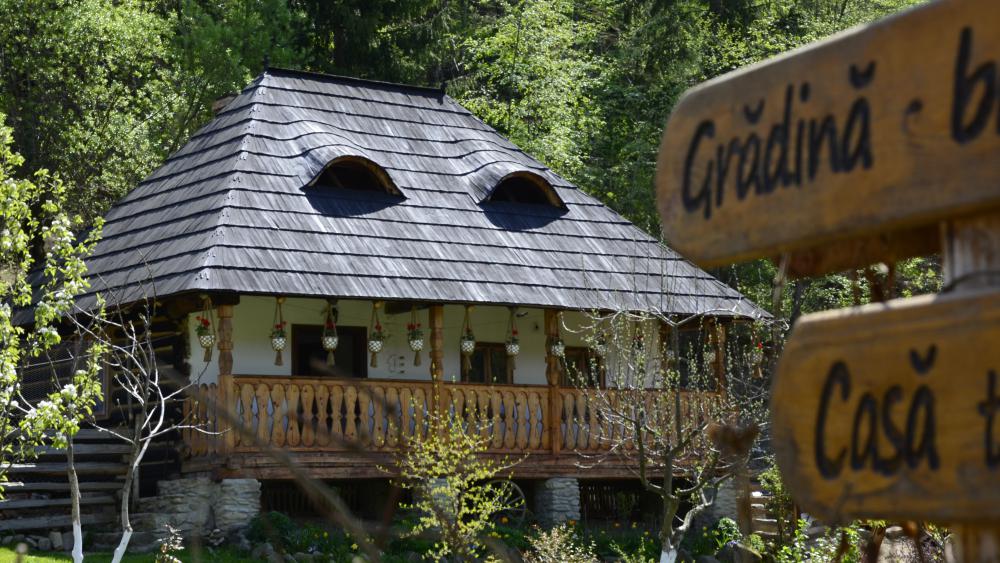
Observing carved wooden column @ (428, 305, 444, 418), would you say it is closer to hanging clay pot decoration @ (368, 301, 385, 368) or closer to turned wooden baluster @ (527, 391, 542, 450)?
hanging clay pot decoration @ (368, 301, 385, 368)

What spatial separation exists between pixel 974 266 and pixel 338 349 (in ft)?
55.9

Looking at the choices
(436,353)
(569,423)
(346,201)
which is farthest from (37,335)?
(569,423)

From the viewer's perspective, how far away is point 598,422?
62.0 feet

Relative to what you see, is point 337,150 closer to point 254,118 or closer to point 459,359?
point 254,118

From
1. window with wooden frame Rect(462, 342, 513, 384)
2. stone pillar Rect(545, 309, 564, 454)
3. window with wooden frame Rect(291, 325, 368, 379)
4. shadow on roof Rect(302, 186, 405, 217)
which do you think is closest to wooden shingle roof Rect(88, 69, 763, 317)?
shadow on roof Rect(302, 186, 405, 217)

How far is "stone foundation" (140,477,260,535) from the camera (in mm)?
16297

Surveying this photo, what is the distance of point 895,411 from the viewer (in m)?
2.46

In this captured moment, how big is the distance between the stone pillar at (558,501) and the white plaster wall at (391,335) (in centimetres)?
192

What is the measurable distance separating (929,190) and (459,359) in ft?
57.9

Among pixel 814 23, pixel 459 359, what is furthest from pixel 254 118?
pixel 814 23

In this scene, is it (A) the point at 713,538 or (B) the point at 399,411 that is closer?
(B) the point at 399,411

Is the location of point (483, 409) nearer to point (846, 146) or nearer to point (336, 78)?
point (336, 78)

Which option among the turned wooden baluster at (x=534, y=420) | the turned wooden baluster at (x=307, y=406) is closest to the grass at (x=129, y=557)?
Answer: the turned wooden baluster at (x=307, y=406)

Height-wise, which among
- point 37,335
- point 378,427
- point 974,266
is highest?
point 37,335
